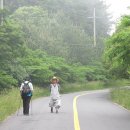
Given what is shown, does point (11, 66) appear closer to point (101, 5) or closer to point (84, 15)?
point (84, 15)

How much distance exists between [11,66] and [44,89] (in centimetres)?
1136

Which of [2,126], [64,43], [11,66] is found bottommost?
[2,126]

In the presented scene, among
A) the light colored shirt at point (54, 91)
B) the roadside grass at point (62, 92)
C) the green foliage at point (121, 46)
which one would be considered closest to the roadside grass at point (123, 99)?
the roadside grass at point (62, 92)

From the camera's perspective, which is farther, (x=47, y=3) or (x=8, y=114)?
(x=47, y=3)

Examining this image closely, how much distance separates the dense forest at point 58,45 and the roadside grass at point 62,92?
110cm

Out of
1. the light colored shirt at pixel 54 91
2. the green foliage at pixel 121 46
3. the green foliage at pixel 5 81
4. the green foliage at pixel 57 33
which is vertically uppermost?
the green foliage at pixel 57 33

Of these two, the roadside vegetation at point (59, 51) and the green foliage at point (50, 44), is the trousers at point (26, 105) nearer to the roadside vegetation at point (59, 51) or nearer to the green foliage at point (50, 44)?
the roadside vegetation at point (59, 51)

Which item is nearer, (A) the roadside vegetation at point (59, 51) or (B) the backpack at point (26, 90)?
(B) the backpack at point (26, 90)

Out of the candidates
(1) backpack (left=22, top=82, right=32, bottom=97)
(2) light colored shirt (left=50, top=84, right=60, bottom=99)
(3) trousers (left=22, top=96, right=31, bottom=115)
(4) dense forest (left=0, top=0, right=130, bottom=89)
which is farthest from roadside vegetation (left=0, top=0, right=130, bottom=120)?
(2) light colored shirt (left=50, top=84, right=60, bottom=99)

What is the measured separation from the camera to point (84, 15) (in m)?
110

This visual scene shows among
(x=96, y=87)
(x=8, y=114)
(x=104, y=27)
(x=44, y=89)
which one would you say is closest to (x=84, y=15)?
A: (x=104, y=27)

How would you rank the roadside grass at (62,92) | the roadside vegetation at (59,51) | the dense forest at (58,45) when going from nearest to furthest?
the roadside grass at (62,92) → the roadside vegetation at (59,51) → the dense forest at (58,45)

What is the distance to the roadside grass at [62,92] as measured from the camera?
26089 millimetres

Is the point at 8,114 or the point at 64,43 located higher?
the point at 64,43
